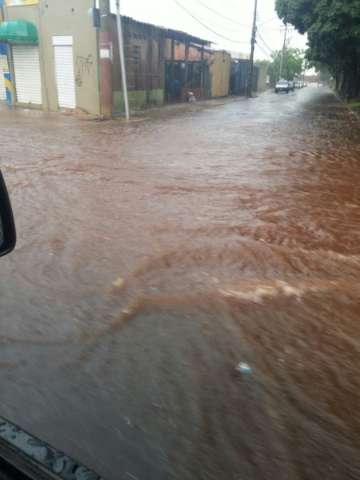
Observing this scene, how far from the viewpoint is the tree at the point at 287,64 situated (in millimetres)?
71875

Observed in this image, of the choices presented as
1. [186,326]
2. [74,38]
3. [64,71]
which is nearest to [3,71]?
[64,71]

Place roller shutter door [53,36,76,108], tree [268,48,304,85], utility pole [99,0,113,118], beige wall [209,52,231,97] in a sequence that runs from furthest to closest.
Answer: tree [268,48,304,85], beige wall [209,52,231,97], roller shutter door [53,36,76,108], utility pole [99,0,113,118]

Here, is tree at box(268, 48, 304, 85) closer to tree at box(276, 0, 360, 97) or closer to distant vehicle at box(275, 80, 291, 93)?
distant vehicle at box(275, 80, 291, 93)

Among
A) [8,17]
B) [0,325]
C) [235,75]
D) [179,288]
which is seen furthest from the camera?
[235,75]

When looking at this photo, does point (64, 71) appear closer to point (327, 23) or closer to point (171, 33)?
point (171, 33)

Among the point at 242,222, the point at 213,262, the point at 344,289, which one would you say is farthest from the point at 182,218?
the point at 344,289

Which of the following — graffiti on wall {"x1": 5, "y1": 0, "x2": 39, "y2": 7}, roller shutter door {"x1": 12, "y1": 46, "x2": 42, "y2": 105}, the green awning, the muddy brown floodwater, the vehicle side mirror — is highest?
graffiti on wall {"x1": 5, "y1": 0, "x2": 39, "y2": 7}

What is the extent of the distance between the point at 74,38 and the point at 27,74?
398 cm

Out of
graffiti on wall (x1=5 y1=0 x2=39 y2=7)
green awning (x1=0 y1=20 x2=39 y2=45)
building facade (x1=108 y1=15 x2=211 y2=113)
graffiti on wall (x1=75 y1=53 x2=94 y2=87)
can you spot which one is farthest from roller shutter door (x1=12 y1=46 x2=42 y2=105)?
building facade (x1=108 y1=15 x2=211 y2=113)

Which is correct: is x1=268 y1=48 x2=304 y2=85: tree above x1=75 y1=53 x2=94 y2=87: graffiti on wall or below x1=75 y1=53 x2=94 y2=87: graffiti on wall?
above

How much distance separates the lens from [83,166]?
312 inches

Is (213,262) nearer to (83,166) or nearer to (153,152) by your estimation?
(83,166)

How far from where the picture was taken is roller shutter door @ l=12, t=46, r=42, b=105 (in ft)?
62.6

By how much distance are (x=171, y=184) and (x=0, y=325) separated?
4.27m
